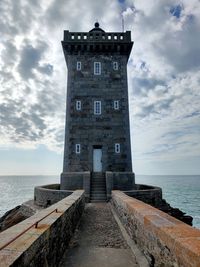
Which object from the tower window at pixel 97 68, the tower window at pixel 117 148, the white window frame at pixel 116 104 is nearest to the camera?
the tower window at pixel 117 148

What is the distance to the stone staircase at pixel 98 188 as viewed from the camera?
14164 mm

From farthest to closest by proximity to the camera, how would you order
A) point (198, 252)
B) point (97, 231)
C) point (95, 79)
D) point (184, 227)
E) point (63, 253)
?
point (95, 79) → point (97, 231) → point (63, 253) → point (184, 227) → point (198, 252)

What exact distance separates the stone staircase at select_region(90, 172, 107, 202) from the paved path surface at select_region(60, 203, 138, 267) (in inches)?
216

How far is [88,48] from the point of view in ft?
63.9

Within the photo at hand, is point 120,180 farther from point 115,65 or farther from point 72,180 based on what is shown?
point 115,65

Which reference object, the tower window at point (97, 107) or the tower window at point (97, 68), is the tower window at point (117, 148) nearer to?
the tower window at point (97, 107)

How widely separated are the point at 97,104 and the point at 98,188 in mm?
7266

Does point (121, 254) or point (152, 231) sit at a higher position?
point (152, 231)

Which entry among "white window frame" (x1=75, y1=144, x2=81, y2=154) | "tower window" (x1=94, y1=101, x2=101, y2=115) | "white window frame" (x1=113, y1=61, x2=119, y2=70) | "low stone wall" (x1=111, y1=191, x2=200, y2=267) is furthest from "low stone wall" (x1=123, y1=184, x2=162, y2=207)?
"white window frame" (x1=113, y1=61, x2=119, y2=70)

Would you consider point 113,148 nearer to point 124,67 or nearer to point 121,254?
point 124,67

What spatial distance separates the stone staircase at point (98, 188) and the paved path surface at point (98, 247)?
216 inches

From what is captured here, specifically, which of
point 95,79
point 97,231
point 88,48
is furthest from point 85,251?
point 88,48

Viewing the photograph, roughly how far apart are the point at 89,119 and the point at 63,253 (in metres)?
13.8

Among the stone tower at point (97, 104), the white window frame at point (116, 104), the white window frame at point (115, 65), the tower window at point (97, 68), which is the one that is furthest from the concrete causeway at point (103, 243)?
the white window frame at point (115, 65)
